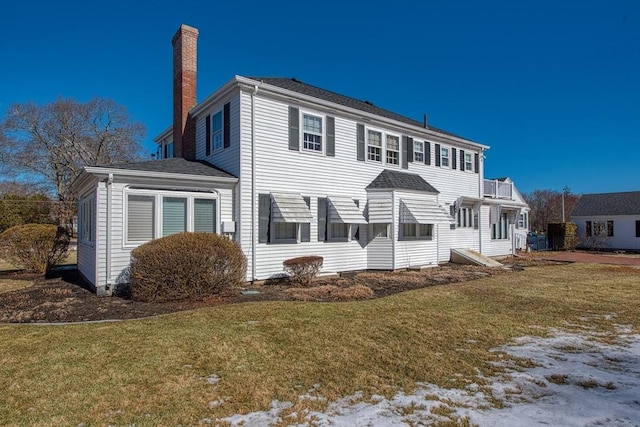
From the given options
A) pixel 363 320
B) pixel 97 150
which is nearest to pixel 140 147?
pixel 97 150

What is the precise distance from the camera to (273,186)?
41.8 ft

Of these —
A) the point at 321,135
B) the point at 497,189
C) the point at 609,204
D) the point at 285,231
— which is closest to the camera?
the point at 285,231

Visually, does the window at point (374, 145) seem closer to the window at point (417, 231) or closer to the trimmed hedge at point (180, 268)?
the window at point (417, 231)

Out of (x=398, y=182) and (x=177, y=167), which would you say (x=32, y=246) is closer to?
(x=177, y=167)

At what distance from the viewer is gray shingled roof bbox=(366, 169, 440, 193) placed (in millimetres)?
15266

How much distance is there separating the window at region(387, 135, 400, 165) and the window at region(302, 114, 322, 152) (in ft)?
12.8

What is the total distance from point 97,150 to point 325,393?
41.1 m

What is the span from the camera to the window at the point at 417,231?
15863mm

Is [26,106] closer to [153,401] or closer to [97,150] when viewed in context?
[97,150]

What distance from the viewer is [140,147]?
4134 centimetres

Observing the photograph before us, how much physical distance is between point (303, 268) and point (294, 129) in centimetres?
493

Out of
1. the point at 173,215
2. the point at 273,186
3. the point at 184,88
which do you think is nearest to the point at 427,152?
the point at 273,186

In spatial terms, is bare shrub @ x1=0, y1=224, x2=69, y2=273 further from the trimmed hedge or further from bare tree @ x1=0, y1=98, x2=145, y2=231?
bare tree @ x1=0, y1=98, x2=145, y2=231

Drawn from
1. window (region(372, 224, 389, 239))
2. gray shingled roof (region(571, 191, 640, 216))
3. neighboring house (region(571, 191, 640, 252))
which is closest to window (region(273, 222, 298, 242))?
window (region(372, 224, 389, 239))
